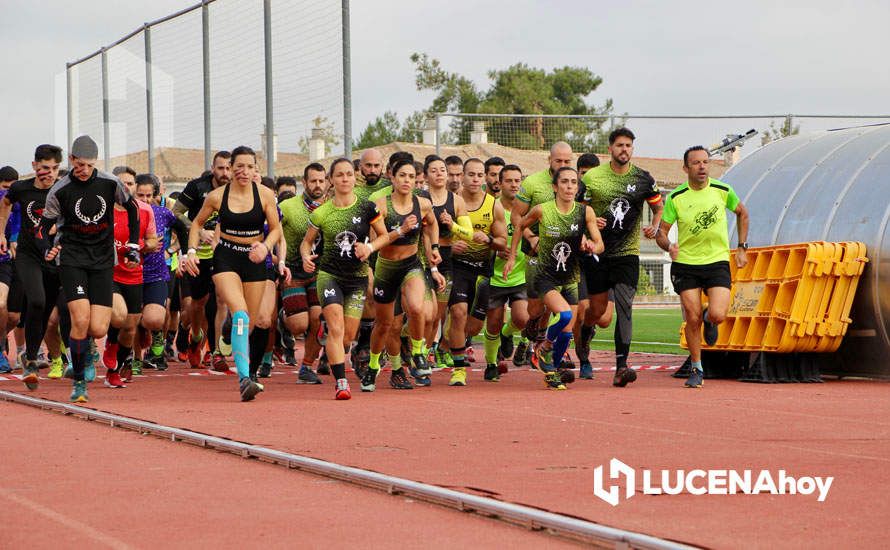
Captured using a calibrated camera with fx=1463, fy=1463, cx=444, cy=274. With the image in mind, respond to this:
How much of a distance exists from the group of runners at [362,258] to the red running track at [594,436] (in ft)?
1.98

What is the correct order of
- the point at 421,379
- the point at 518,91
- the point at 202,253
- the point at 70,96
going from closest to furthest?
the point at 421,379 < the point at 202,253 < the point at 70,96 < the point at 518,91

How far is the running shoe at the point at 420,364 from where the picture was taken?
14.8 metres

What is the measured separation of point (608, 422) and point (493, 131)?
1933 cm

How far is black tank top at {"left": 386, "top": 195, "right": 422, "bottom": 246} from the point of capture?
1392 cm

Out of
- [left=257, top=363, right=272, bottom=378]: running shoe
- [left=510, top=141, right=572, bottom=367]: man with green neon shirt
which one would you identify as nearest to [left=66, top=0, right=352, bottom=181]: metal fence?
[left=257, top=363, right=272, bottom=378]: running shoe

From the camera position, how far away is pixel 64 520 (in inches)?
259

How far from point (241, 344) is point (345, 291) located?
116 centimetres

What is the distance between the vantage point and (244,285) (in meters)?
13.4

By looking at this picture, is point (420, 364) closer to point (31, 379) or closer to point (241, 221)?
point (241, 221)

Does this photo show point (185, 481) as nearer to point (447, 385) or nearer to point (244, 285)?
point (244, 285)

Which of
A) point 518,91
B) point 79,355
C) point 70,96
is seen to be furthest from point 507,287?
point 518,91

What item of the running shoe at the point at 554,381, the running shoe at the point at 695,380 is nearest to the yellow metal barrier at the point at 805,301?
the running shoe at the point at 695,380

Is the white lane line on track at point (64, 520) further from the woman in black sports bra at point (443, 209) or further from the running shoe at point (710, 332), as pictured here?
the running shoe at point (710, 332)

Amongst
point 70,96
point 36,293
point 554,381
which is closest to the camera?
point 554,381
